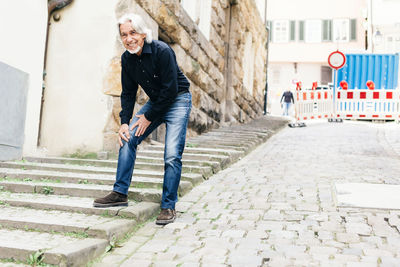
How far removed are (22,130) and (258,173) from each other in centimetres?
284

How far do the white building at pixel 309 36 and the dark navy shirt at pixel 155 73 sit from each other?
26.3 m

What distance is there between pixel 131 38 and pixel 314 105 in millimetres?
11085

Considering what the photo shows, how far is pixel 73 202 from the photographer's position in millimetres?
3779

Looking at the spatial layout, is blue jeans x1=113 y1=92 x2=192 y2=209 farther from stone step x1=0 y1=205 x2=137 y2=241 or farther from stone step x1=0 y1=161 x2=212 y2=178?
stone step x1=0 y1=161 x2=212 y2=178

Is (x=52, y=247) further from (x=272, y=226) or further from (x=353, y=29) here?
(x=353, y=29)

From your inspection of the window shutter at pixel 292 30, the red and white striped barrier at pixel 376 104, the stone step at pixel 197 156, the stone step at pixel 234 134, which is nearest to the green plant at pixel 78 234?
the stone step at pixel 197 156

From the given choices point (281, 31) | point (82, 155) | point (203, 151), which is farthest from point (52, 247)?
point (281, 31)

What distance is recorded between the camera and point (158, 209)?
12.9 ft

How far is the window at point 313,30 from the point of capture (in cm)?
2888

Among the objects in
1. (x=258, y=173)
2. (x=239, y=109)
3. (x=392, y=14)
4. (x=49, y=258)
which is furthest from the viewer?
(x=392, y=14)

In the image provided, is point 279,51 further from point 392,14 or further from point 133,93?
point 133,93

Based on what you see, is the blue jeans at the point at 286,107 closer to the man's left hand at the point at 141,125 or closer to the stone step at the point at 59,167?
the stone step at the point at 59,167

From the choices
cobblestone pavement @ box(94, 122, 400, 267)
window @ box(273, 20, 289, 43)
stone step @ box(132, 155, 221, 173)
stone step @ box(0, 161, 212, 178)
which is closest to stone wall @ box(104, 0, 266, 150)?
stone step @ box(132, 155, 221, 173)

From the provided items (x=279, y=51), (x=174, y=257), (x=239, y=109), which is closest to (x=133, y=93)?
(x=174, y=257)
